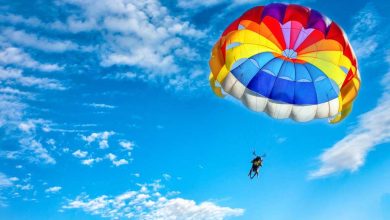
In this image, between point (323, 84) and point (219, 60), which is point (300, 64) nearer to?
point (323, 84)

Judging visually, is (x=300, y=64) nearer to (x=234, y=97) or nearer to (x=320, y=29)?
(x=320, y=29)

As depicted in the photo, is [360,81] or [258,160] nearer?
[360,81]

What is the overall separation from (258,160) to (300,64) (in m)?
5.31

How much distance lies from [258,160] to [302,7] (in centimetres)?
790

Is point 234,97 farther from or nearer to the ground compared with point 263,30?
nearer to the ground

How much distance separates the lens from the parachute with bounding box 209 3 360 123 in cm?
2194

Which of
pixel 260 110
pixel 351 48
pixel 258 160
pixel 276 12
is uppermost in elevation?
pixel 276 12

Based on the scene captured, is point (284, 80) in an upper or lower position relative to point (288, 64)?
lower

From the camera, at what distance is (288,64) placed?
23188 millimetres

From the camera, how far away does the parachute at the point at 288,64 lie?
72.0ft

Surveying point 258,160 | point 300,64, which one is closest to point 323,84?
point 300,64

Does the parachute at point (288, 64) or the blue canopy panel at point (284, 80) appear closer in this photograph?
the parachute at point (288, 64)

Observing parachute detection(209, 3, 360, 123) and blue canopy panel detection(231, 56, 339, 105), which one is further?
blue canopy panel detection(231, 56, 339, 105)

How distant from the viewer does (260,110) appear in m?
23.2
